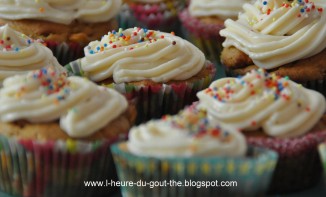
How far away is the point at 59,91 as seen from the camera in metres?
3.13

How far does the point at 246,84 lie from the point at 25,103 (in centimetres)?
106

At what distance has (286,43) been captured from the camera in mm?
3869

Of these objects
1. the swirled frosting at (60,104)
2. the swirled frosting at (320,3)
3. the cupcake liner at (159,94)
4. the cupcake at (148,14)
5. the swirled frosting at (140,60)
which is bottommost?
the cupcake at (148,14)

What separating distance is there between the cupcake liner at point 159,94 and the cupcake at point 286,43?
278 millimetres

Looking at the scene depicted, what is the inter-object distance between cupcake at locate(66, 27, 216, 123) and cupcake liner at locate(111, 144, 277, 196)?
91cm

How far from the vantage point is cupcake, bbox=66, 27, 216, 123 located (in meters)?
3.70

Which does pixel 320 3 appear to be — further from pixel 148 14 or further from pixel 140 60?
pixel 148 14

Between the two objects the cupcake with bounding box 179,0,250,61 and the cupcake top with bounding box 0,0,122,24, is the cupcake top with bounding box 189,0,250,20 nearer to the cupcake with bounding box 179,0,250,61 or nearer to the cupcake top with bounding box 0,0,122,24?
the cupcake with bounding box 179,0,250,61

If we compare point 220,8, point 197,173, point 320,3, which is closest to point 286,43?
point 320,3

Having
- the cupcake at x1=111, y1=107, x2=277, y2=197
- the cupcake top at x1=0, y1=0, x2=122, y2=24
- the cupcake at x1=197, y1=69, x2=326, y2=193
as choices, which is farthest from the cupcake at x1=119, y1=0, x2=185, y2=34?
the cupcake at x1=111, y1=107, x2=277, y2=197

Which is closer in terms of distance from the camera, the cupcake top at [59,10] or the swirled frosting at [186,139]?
the swirled frosting at [186,139]

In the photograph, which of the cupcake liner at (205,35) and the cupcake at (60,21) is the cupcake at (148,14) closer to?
the cupcake liner at (205,35)

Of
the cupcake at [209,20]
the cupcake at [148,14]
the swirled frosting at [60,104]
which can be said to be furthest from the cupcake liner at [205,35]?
the swirled frosting at [60,104]

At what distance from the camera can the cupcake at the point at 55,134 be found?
2.96m
